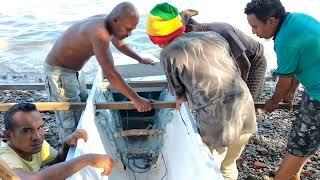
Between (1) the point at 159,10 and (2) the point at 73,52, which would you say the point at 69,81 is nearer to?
(2) the point at 73,52

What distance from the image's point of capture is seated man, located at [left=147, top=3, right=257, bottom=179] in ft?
10.1

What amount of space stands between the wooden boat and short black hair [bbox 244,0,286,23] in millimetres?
978

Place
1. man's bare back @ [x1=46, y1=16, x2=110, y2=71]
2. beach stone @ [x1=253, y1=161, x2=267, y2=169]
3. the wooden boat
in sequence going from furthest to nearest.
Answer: beach stone @ [x1=253, y1=161, x2=267, y2=169] < man's bare back @ [x1=46, y1=16, x2=110, y2=71] < the wooden boat

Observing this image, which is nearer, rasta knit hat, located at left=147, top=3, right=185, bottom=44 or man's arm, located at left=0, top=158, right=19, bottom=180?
man's arm, located at left=0, top=158, right=19, bottom=180

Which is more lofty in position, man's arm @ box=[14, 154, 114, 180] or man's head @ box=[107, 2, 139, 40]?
man's head @ box=[107, 2, 139, 40]

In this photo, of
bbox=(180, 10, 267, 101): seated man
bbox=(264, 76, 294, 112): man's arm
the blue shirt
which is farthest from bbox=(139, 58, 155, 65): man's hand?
the blue shirt

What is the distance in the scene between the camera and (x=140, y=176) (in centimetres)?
417

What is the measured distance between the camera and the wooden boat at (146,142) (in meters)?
3.02

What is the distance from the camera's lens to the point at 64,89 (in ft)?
14.0

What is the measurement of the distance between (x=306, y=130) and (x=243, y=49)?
3.28 ft

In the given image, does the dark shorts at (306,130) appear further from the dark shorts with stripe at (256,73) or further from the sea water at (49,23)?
the sea water at (49,23)

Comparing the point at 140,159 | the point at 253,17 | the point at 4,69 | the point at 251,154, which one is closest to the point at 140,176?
the point at 140,159

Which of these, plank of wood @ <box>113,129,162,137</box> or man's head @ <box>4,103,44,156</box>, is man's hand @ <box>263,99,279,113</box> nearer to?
plank of wood @ <box>113,129,162,137</box>

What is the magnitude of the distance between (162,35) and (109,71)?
802mm
